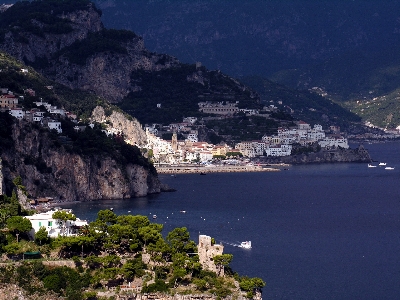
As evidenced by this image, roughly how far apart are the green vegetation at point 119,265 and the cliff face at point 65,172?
39.4 m

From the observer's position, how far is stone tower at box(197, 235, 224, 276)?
61.2 metres

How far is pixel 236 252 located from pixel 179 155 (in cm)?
9141

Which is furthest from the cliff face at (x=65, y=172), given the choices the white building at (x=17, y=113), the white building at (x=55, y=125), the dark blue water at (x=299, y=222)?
the white building at (x=55, y=125)

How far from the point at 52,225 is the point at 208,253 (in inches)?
Result: 344

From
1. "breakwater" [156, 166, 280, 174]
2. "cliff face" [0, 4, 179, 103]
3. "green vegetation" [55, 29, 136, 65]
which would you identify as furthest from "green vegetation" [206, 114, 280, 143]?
"breakwater" [156, 166, 280, 174]

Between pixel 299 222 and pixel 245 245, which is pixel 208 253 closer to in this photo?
pixel 245 245

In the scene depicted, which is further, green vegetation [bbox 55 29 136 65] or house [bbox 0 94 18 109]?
green vegetation [bbox 55 29 136 65]

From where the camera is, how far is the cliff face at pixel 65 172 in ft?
353

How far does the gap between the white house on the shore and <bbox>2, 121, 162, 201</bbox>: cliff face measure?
1373 inches

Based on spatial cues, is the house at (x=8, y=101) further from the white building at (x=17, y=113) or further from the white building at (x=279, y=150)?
the white building at (x=279, y=150)

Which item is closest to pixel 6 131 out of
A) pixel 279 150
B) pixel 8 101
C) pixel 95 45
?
pixel 8 101

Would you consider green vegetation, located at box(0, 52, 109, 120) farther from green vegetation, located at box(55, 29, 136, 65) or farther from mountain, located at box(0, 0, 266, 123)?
green vegetation, located at box(55, 29, 136, 65)

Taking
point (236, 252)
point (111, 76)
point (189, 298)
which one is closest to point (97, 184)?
point (236, 252)

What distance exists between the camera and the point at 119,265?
6012 centimetres
